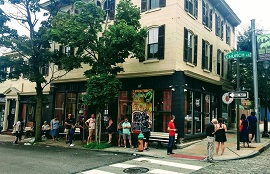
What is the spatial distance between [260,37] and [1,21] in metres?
16.0

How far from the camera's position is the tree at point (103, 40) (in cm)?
1284

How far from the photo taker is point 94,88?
13031mm

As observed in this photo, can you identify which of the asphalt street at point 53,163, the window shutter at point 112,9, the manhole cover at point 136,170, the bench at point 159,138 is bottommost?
the asphalt street at point 53,163

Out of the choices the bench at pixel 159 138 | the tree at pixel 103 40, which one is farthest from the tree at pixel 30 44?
the bench at pixel 159 138

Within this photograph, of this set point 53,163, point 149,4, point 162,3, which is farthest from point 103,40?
point 53,163

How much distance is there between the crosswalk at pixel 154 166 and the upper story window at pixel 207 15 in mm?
11431

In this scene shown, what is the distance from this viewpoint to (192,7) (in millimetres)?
16500

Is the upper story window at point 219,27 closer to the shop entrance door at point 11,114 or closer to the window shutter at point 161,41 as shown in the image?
the window shutter at point 161,41

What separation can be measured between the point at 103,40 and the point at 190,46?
580cm

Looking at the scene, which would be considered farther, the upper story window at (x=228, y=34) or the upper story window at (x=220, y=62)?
the upper story window at (x=228, y=34)

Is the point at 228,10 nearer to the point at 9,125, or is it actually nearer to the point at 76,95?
the point at 76,95

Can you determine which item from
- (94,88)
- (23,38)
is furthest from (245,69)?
(23,38)

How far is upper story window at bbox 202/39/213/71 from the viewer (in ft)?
58.1

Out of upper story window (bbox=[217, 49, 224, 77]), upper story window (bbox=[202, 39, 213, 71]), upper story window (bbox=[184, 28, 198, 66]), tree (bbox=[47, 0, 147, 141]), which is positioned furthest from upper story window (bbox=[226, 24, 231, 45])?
tree (bbox=[47, 0, 147, 141])
